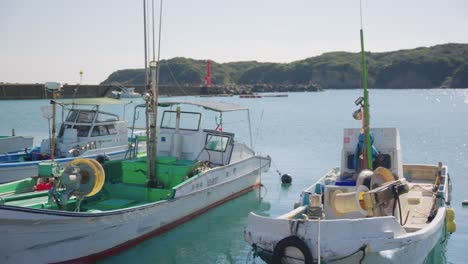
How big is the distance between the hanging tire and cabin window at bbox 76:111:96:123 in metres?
13.9

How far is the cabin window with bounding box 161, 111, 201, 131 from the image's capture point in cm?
1792

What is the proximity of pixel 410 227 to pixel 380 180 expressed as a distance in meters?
1.38

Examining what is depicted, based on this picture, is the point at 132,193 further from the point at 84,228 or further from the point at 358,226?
the point at 358,226

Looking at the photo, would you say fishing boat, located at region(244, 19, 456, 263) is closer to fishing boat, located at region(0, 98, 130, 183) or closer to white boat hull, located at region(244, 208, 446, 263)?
white boat hull, located at region(244, 208, 446, 263)

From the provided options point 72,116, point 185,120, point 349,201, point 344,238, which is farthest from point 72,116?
point 344,238

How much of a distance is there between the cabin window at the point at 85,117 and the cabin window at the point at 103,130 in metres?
0.43

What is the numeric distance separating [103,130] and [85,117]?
3.31 feet

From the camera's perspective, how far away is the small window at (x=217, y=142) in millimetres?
17766

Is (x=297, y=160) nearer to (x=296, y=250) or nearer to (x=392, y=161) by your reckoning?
(x=392, y=161)

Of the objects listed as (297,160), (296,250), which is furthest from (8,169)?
(297,160)

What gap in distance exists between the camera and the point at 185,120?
1806cm

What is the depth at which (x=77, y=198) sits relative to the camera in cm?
1236

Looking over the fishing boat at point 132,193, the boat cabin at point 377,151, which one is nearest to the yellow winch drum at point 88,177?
the fishing boat at point 132,193

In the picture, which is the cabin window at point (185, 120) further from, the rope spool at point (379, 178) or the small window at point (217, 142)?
the rope spool at point (379, 178)
